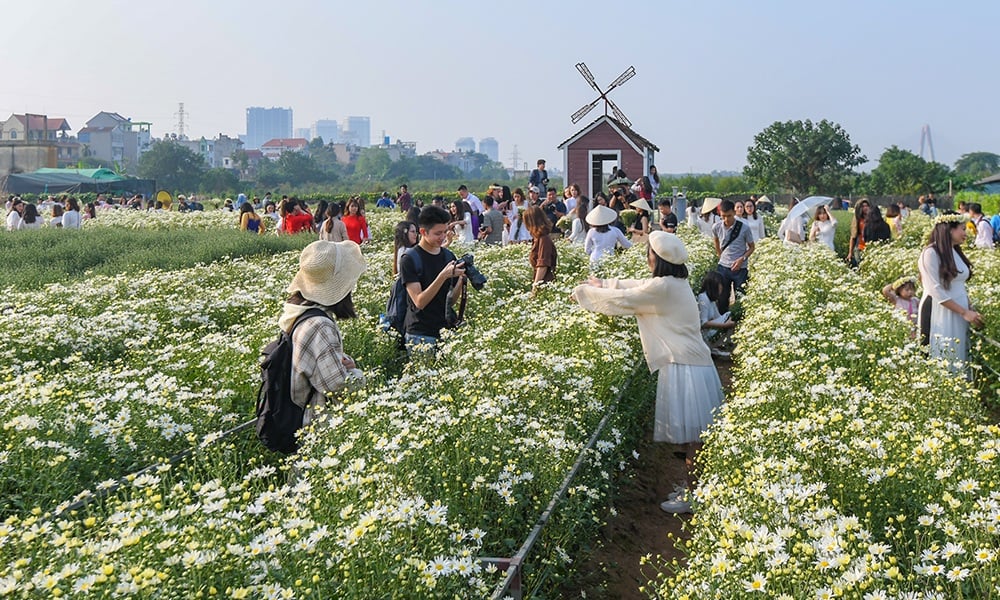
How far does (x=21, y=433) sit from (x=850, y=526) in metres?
4.53

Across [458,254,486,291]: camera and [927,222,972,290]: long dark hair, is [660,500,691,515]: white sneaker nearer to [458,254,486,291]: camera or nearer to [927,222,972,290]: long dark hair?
[458,254,486,291]: camera

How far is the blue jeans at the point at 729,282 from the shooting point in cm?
1172

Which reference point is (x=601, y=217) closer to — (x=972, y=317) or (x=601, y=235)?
(x=601, y=235)

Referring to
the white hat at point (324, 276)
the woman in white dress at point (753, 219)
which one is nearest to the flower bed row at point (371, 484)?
the white hat at point (324, 276)

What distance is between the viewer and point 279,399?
545 cm

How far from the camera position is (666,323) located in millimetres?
6797

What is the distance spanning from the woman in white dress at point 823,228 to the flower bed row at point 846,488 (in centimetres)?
1186

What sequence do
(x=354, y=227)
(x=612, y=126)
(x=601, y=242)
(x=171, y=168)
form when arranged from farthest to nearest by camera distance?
(x=171, y=168)
(x=612, y=126)
(x=354, y=227)
(x=601, y=242)

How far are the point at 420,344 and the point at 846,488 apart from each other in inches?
160

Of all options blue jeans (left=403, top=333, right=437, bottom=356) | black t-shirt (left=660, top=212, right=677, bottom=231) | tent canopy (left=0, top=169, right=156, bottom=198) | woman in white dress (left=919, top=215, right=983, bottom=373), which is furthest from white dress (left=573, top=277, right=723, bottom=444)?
tent canopy (left=0, top=169, right=156, bottom=198)

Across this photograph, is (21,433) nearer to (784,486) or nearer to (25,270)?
(784,486)

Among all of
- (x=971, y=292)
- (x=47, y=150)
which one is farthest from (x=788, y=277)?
(x=47, y=150)

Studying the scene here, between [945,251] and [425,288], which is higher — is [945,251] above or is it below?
above

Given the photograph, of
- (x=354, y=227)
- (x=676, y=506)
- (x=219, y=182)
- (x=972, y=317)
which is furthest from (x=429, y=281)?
(x=219, y=182)
